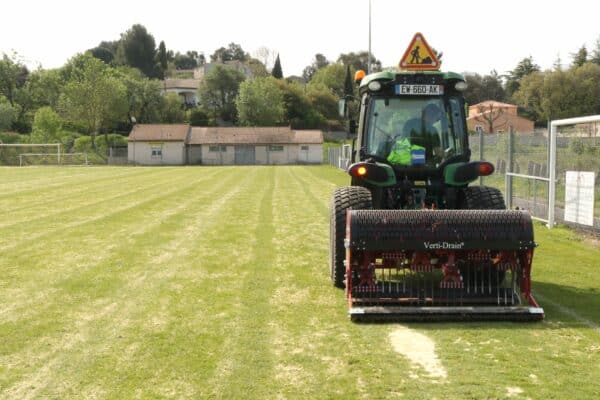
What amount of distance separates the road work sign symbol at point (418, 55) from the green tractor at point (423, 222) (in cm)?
363

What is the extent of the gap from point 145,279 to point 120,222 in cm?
597

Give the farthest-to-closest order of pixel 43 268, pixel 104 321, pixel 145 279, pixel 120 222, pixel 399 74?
pixel 120 222 < pixel 43 268 < pixel 145 279 < pixel 399 74 < pixel 104 321

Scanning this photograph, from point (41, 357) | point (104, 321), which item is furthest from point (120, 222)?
point (41, 357)

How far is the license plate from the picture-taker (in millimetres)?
7923

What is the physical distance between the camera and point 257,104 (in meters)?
80.1

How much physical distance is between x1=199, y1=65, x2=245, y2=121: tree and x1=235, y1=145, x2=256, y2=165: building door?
71.5 ft

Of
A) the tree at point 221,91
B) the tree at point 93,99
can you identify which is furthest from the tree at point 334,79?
the tree at point 93,99

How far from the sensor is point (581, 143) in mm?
11836

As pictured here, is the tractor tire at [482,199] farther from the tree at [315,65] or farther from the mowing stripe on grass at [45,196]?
the tree at [315,65]

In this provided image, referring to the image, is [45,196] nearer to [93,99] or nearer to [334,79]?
[93,99]

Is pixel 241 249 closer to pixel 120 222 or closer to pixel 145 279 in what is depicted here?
pixel 145 279

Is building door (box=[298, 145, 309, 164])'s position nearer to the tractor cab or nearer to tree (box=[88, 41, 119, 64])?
the tractor cab

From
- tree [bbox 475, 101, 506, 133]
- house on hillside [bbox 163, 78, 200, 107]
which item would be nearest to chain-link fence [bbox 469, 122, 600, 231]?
tree [bbox 475, 101, 506, 133]

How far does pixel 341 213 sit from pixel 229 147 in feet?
201
